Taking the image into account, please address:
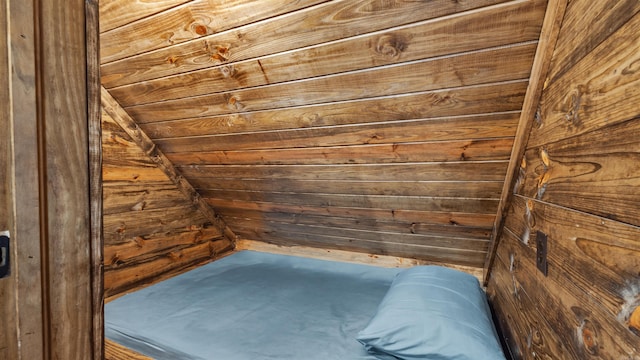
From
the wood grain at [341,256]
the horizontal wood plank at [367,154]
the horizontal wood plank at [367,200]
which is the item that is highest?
the horizontal wood plank at [367,154]

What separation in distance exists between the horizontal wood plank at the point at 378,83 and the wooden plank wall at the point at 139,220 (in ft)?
1.66

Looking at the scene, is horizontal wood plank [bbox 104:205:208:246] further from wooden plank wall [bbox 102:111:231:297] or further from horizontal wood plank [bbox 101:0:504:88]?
horizontal wood plank [bbox 101:0:504:88]

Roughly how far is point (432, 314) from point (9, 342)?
127 cm

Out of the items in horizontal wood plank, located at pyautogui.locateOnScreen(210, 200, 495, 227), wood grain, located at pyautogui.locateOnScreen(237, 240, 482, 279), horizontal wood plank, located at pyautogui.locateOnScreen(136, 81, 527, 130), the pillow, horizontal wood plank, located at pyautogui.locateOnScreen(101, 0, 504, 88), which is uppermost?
horizontal wood plank, located at pyautogui.locateOnScreen(101, 0, 504, 88)

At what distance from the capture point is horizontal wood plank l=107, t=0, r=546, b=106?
995 millimetres

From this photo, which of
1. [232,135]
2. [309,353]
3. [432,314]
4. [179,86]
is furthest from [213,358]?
[179,86]

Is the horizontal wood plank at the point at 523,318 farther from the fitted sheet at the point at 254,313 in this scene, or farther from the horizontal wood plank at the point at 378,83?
the horizontal wood plank at the point at 378,83

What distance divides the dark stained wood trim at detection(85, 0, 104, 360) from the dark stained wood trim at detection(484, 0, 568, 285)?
1246 mm

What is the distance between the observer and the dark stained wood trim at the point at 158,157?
75.1 inches

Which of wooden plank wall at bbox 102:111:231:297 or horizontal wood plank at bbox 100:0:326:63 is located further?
wooden plank wall at bbox 102:111:231:297

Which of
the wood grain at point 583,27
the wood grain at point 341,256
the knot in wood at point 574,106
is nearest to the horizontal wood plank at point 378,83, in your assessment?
the wood grain at point 583,27

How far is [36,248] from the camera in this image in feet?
1.81

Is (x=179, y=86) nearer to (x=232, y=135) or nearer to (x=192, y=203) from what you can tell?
(x=232, y=135)

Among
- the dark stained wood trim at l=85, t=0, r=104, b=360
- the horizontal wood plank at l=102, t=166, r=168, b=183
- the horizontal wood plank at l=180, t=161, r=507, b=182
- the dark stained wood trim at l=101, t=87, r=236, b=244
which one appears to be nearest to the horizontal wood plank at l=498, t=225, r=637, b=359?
the horizontal wood plank at l=180, t=161, r=507, b=182
